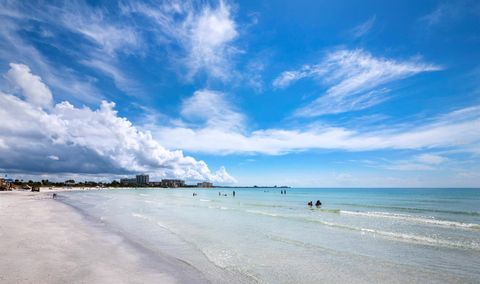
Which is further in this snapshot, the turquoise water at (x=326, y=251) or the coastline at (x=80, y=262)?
the turquoise water at (x=326, y=251)

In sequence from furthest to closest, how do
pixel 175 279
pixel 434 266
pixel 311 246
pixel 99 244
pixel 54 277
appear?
pixel 311 246, pixel 99 244, pixel 434 266, pixel 175 279, pixel 54 277

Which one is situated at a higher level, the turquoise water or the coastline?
the coastline

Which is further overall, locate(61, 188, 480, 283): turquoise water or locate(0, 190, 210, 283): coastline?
locate(61, 188, 480, 283): turquoise water

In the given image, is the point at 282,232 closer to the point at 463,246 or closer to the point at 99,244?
the point at 463,246

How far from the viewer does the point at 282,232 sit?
66.8 feet

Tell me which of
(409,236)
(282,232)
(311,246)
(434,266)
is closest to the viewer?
(434,266)

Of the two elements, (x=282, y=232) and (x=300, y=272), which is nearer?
(x=300, y=272)

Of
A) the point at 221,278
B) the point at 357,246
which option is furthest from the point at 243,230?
the point at 221,278

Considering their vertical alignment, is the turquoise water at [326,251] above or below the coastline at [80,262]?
below

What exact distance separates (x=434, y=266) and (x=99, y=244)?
1511cm

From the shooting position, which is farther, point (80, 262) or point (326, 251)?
point (326, 251)

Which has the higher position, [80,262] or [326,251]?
[80,262]

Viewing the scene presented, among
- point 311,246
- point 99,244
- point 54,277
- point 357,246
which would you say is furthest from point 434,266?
point 99,244

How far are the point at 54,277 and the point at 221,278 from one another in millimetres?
5017
